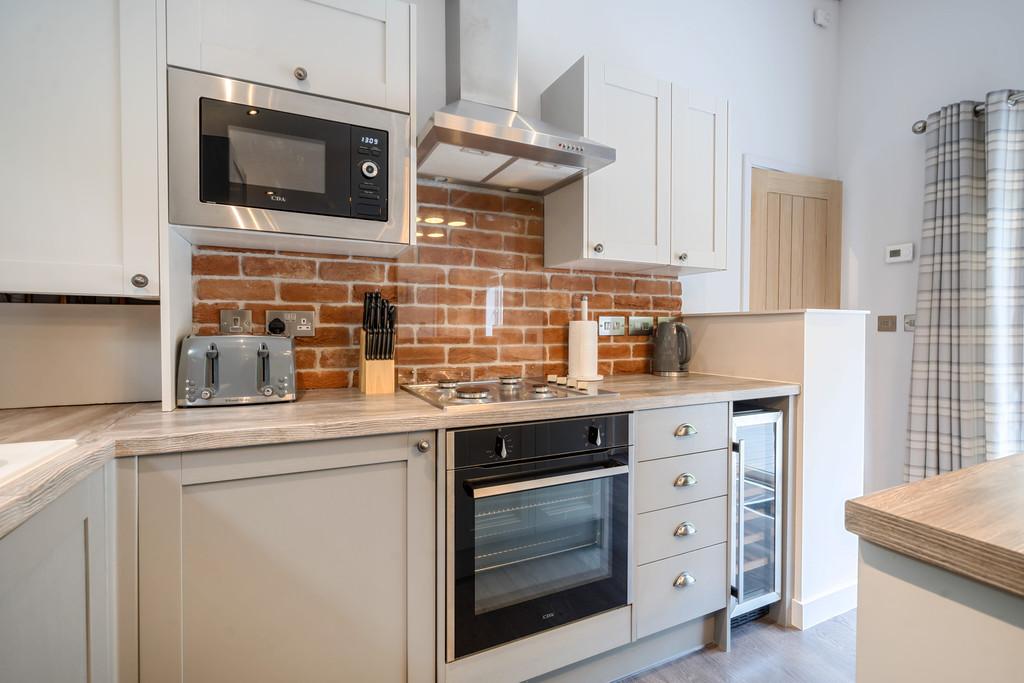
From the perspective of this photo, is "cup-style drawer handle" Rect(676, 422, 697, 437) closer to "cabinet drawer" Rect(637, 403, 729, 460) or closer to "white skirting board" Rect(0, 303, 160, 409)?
"cabinet drawer" Rect(637, 403, 729, 460)

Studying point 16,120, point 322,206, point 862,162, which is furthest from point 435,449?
point 862,162

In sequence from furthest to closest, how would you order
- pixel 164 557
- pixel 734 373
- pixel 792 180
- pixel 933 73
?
pixel 792 180
pixel 933 73
pixel 734 373
pixel 164 557

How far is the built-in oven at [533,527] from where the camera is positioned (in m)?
1.39

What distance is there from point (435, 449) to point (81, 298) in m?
1.24

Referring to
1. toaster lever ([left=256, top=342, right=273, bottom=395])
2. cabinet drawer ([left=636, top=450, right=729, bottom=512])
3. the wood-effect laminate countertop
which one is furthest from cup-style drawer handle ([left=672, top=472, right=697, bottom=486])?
toaster lever ([left=256, top=342, right=273, bottom=395])

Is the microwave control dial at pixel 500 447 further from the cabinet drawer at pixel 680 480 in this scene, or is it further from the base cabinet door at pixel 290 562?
the cabinet drawer at pixel 680 480

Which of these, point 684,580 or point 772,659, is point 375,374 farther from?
point 772,659

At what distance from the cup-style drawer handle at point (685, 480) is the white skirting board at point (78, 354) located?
1828 millimetres

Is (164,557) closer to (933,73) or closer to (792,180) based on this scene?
(792,180)

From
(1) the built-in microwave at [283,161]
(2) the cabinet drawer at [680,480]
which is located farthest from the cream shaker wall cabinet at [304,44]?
(2) the cabinet drawer at [680,480]

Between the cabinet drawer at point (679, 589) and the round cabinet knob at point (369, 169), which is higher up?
the round cabinet knob at point (369, 169)

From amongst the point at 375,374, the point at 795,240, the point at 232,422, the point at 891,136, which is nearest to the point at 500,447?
the point at 375,374

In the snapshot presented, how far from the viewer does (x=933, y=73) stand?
2838 millimetres

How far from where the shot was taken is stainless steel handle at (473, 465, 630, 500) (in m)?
1.37
